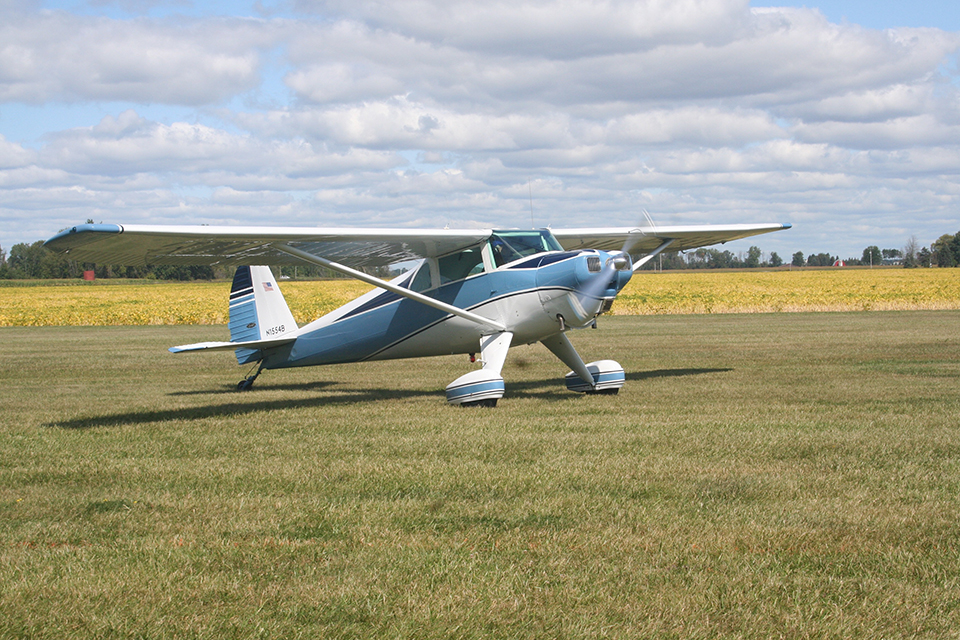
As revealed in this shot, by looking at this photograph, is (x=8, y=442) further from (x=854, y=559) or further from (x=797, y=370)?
(x=797, y=370)

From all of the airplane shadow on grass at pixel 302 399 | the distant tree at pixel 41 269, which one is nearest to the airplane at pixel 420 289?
the airplane shadow on grass at pixel 302 399

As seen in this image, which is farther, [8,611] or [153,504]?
[153,504]

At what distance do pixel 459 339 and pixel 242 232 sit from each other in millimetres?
3761

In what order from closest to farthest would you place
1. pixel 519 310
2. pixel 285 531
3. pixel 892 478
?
pixel 285 531 → pixel 892 478 → pixel 519 310

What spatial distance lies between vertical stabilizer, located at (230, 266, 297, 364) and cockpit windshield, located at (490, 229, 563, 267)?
155 inches

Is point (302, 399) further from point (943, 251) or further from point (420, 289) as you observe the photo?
point (943, 251)

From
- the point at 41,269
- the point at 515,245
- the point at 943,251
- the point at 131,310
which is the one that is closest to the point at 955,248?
the point at 943,251

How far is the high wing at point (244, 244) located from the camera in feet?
31.8

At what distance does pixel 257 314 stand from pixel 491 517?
383 inches

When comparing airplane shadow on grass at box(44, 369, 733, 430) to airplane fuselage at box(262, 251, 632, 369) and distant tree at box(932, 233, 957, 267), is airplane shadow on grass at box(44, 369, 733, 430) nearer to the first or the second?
airplane fuselage at box(262, 251, 632, 369)

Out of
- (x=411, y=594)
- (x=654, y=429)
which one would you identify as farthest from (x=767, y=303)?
(x=411, y=594)

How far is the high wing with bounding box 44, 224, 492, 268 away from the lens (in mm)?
9703

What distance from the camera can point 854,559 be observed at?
4520mm

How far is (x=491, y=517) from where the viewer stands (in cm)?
539
